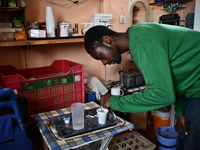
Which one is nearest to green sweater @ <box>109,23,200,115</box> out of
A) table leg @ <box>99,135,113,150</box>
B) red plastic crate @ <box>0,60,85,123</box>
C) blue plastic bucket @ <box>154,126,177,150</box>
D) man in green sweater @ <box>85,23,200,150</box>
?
man in green sweater @ <box>85,23,200,150</box>

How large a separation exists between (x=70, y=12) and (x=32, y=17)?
47 cm

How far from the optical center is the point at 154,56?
0.88 m

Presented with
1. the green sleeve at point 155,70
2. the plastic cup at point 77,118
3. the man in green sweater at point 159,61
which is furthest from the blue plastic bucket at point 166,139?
the green sleeve at point 155,70

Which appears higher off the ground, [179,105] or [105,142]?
[179,105]

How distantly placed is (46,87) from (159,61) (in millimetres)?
1201

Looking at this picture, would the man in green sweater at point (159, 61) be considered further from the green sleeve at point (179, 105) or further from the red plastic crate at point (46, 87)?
the red plastic crate at point (46, 87)

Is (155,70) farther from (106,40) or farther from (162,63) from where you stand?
(106,40)

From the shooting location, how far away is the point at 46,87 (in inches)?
69.2

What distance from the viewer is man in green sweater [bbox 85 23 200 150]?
0.89 meters

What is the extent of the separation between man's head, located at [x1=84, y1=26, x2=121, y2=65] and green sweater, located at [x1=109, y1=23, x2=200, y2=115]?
0.17m

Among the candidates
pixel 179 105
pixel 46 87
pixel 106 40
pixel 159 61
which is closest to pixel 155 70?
pixel 159 61

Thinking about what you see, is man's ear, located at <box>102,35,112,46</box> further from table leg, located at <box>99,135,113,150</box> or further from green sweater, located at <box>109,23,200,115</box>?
table leg, located at <box>99,135,113,150</box>

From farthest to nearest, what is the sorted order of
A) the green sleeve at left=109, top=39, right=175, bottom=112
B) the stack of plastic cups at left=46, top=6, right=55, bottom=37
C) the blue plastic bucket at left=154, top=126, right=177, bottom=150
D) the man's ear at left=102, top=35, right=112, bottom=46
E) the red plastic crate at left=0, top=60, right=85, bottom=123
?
1. the blue plastic bucket at left=154, top=126, right=177, bottom=150
2. the stack of plastic cups at left=46, top=6, right=55, bottom=37
3. the red plastic crate at left=0, top=60, right=85, bottom=123
4. the man's ear at left=102, top=35, right=112, bottom=46
5. the green sleeve at left=109, top=39, right=175, bottom=112

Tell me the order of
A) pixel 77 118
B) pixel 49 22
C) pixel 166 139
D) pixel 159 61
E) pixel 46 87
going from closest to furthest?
pixel 159 61
pixel 77 118
pixel 46 87
pixel 49 22
pixel 166 139
